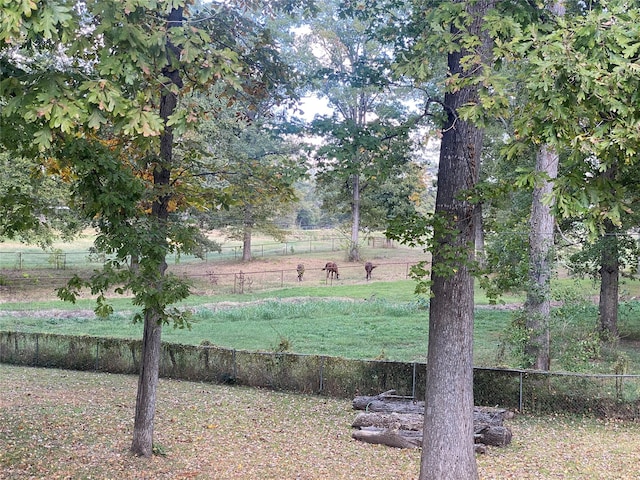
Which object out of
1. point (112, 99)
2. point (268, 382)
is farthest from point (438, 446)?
point (268, 382)

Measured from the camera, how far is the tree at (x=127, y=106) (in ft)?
16.0

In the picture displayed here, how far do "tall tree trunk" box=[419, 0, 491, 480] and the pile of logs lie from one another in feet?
10.6

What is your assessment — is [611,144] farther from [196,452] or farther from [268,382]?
[268,382]

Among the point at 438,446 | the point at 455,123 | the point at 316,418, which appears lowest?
the point at 316,418

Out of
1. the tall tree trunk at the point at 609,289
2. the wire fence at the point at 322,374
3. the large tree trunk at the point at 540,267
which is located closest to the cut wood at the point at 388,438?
the wire fence at the point at 322,374

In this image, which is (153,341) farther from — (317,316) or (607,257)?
(317,316)

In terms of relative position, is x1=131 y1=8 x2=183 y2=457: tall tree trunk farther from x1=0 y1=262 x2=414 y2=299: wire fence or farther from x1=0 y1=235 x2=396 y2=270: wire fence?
x1=0 y1=262 x2=414 y2=299: wire fence

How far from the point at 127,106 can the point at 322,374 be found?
10373mm

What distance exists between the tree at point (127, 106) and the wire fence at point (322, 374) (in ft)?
20.0

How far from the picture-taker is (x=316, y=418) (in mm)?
12359

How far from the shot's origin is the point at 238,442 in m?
10.3

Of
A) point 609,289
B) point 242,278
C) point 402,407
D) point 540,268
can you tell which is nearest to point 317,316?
point 242,278

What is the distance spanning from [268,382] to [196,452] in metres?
5.58

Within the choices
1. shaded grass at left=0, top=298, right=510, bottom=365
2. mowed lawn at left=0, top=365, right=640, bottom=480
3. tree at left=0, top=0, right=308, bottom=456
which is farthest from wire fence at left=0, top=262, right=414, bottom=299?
tree at left=0, top=0, right=308, bottom=456
